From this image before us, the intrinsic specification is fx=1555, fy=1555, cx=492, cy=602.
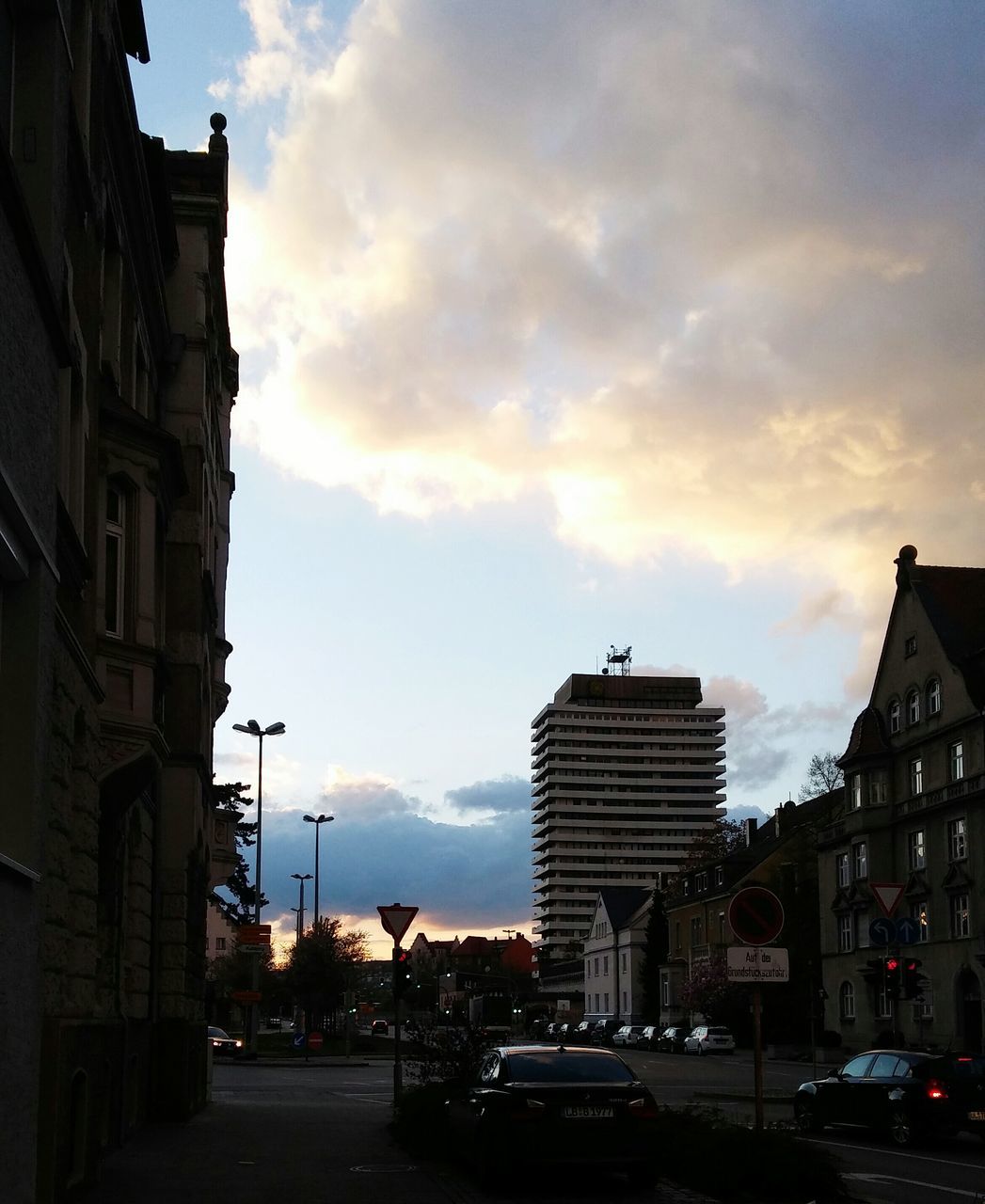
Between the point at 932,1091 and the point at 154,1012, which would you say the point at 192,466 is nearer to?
the point at 154,1012

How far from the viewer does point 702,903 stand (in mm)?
96000

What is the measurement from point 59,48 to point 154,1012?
15.6 m

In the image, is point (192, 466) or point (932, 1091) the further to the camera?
point (192, 466)

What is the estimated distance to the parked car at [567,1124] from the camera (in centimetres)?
1439

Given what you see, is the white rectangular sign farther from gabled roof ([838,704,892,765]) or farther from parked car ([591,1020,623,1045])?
parked car ([591,1020,623,1045])

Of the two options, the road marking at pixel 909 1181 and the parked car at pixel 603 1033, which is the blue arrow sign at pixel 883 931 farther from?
the parked car at pixel 603 1033

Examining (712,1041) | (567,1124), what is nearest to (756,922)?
(567,1124)

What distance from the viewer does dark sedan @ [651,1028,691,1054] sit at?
244ft

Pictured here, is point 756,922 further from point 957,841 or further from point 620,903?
point 620,903

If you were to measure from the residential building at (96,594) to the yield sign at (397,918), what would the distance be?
306 cm

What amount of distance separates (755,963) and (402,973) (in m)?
11.4

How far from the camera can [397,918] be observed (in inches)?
960

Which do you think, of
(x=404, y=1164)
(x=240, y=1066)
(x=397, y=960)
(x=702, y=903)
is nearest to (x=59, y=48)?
(x=404, y=1164)

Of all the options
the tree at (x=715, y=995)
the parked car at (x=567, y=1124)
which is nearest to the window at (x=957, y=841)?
the tree at (x=715, y=995)
